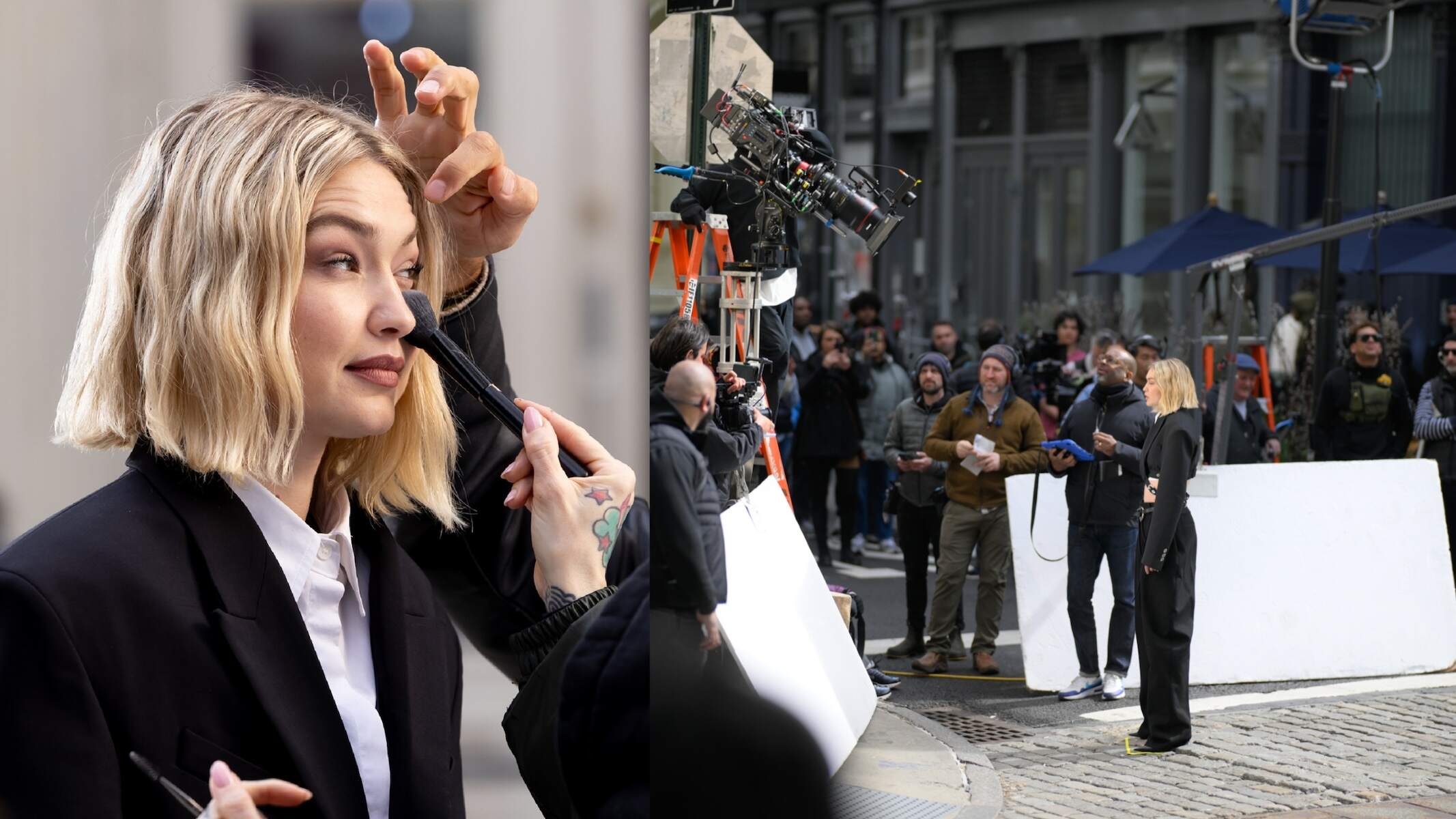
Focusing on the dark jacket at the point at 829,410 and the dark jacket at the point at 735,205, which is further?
the dark jacket at the point at 829,410

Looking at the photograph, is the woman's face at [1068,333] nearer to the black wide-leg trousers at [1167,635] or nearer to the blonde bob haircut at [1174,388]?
the blonde bob haircut at [1174,388]

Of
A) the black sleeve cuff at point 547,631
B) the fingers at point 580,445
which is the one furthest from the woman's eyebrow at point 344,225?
the black sleeve cuff at point 547,631

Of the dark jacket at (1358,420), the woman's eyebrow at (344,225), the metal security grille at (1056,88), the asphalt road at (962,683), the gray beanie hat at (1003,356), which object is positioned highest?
the metal security grille at (1056,88)

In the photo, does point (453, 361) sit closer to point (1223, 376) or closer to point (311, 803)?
point (311, 803)

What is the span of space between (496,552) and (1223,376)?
7.04 feet

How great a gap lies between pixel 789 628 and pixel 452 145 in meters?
1.17

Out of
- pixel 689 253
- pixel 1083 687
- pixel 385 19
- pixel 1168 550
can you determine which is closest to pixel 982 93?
pixel 1168 550

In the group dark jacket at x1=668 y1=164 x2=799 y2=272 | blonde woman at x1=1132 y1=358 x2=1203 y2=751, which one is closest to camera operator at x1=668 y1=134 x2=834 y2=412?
dark jacket at x1=668 y1=164 x2=799 y2=272

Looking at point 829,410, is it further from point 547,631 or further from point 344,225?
point 344,225

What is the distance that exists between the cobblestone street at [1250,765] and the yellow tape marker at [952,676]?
128 mm

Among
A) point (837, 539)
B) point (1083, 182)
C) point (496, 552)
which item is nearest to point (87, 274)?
point (496, 552)

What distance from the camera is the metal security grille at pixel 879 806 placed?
264 cm

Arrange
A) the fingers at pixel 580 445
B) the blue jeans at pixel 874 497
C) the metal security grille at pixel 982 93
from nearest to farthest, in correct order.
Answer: the fingers at pixel 580 445 < the blue jeans at pixel 874 497 < the metal security grille at pixel 982 93

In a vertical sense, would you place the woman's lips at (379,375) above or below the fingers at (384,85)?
below
